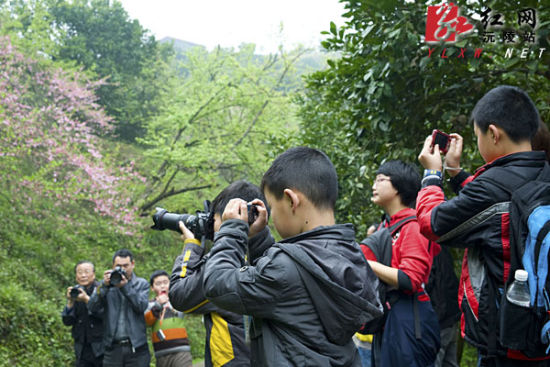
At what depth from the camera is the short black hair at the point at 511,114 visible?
7.33ft

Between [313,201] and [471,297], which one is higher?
[313,201]

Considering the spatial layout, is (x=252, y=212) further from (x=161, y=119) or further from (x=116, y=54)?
(x=116, y=54)

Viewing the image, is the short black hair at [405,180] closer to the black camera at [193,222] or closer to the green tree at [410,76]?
the green tree at [410,76]

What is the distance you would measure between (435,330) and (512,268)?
1.06 meters

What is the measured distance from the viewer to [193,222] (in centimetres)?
246

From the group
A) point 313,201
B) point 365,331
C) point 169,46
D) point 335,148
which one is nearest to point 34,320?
point 335,148

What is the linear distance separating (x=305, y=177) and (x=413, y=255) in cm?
141

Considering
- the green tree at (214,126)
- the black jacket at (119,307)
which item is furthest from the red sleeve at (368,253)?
the green tree at (214,126)

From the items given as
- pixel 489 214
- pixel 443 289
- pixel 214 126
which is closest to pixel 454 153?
pixel 489 214

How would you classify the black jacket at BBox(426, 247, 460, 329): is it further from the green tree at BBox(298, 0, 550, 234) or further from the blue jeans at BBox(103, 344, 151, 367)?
the blue jeans at BBox(103, 344, 151, 367)

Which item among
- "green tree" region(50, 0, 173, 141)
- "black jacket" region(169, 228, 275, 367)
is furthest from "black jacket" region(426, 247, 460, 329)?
"green tree" region(50, 0, 173, 141)

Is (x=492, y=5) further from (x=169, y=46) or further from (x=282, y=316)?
(x=169, y=46)

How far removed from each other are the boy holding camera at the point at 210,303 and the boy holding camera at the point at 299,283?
66 centimetres

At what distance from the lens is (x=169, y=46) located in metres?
19.2
